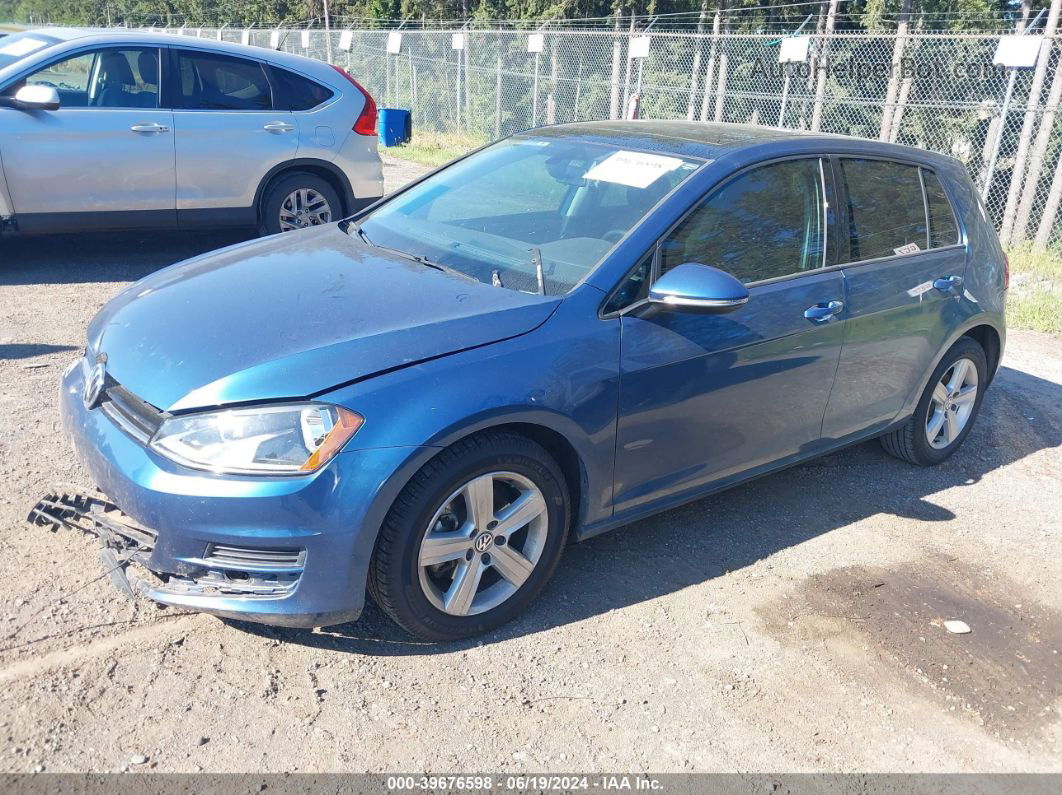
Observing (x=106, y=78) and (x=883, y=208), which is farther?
(x=106, y=78)

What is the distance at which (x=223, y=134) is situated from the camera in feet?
23.8

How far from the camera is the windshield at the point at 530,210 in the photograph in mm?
3482

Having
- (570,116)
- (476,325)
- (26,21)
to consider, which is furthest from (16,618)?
(26,21)

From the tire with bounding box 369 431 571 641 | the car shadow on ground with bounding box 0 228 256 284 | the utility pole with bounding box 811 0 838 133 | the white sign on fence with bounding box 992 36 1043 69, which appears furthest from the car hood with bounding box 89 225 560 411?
the utility pole with bounding box 811 0 838 133

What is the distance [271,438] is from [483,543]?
31.5 inches

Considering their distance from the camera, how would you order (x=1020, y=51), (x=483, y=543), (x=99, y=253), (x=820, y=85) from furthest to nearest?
(x=820, y=85) → (x=1020, y=51) → (x=99, y=253) → (x=483, y=543)

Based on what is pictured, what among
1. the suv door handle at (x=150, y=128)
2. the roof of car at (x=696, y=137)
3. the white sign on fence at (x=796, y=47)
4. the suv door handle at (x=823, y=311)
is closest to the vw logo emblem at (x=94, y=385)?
the roof of car at (x=696, y=137)

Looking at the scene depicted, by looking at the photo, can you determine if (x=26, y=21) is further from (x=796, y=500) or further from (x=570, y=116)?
(x=796, y=500)

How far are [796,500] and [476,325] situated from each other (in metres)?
2.19

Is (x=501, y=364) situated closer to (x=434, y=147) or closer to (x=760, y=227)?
(x=760, y=227)

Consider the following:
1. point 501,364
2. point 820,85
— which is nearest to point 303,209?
point 501,364

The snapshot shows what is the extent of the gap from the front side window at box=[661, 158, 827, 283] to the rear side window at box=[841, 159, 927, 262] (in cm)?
22

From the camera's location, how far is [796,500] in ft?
Result: 14.7

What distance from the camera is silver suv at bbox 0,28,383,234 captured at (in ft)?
21.7
